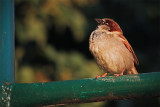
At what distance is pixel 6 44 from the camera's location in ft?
5.10

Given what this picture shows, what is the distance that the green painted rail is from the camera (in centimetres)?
151

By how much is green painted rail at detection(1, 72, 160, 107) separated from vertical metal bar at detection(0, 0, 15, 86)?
8cm

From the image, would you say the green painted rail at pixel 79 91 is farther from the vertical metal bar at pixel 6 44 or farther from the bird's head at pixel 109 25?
the bird's head at pixel 109 25

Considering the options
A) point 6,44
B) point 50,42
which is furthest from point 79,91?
point 50,42

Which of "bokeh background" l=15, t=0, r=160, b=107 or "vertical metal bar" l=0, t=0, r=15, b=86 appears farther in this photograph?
"bokeh background" l=15, t=0, r=160, b=107

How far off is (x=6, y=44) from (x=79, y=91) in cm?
34

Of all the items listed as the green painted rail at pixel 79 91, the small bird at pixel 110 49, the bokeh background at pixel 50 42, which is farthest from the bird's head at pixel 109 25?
the green painted rail at pixel 79 91

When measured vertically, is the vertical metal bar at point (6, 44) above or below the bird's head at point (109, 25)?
below

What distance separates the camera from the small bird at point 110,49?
308cm

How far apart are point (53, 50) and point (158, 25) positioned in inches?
89.5

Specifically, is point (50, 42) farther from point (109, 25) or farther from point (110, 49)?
point (110, 49)

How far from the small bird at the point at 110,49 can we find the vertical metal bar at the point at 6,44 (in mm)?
1542

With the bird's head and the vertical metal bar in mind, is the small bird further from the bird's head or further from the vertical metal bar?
the vertical metal bar

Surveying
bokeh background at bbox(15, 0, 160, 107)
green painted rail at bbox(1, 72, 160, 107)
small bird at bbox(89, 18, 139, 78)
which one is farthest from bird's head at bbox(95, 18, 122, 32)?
green painted rail at bbox(1, 72, 160, 107)
